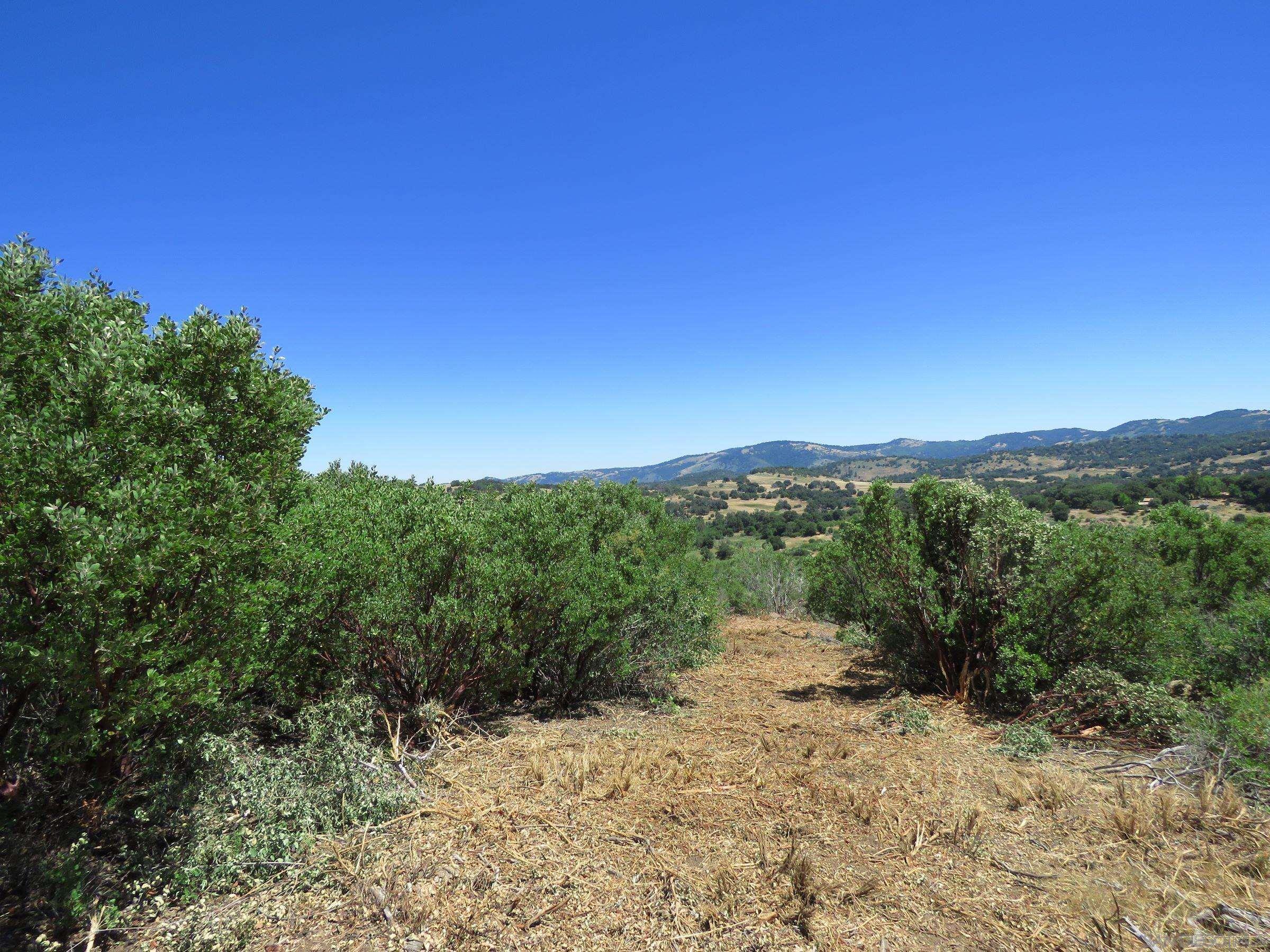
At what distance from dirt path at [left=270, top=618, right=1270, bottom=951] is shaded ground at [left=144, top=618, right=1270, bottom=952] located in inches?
0.8

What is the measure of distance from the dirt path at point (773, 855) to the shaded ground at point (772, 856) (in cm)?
2

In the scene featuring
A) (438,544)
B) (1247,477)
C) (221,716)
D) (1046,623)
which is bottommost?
(1247,477)

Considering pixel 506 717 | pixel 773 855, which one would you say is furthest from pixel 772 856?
pixel 506 717

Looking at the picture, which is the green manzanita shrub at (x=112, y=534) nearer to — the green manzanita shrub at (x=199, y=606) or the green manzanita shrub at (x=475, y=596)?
the green manzanita shrub at (x=199, y=606)

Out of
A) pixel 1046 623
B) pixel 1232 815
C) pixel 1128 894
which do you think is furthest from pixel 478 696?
pixel 1046 623

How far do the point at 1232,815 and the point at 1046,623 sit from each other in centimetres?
449

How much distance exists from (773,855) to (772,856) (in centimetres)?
3

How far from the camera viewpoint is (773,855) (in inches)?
205

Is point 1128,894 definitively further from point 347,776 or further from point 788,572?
point 788,572

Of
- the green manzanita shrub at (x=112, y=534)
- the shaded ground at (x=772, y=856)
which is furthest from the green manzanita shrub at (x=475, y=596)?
the shaded ground at (x=772, y=856)

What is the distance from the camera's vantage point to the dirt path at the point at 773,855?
4.31 m

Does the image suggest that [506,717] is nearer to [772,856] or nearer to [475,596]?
[475,596]

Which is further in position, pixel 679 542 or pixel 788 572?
pixel 788 572

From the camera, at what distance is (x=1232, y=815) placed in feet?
17.9
